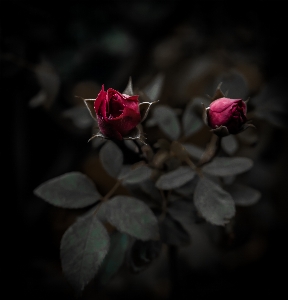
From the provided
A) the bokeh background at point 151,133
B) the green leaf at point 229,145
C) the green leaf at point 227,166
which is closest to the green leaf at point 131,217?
the green leaf at point 227,166

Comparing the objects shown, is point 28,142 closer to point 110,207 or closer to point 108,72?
point 108,72

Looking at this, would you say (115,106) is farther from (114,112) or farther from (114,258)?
(114,258)

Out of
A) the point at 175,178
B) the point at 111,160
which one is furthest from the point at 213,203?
the point at 111,160

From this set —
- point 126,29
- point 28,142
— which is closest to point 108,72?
point 126,29

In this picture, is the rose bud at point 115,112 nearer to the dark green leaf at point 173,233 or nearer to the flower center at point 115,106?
the flower center at point 115,106

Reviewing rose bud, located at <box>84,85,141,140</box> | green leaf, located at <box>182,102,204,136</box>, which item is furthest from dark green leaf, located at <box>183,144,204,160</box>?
rose bud, located at <box>84,85,141,140</box>

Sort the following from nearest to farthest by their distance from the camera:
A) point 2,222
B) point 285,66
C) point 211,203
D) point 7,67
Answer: point 211,203 → point 7,67 → point 285,66 → point 2,222
